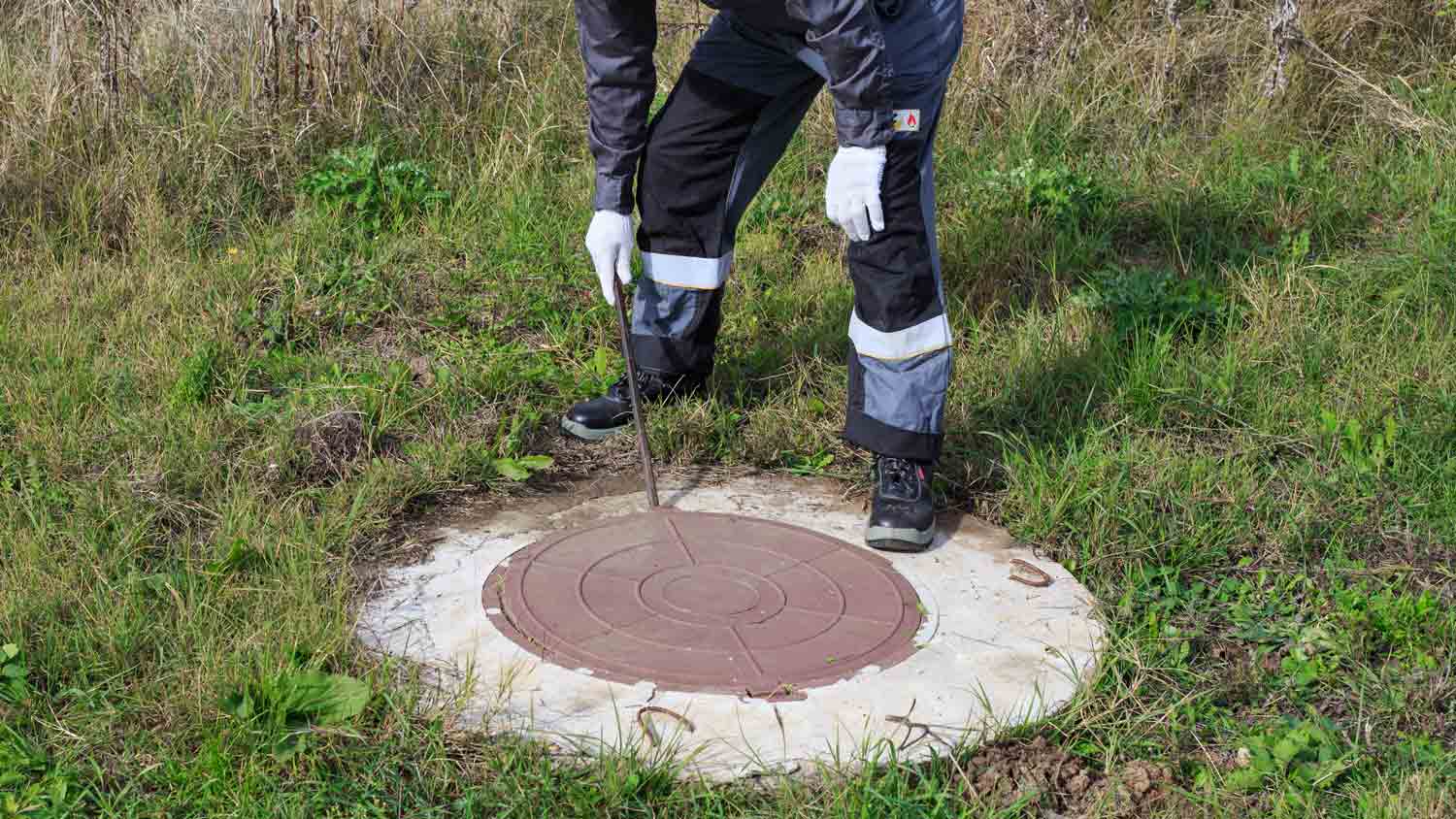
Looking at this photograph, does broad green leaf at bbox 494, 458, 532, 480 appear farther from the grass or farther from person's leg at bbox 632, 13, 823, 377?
person's leg at bbox 632, 13, 823, 377

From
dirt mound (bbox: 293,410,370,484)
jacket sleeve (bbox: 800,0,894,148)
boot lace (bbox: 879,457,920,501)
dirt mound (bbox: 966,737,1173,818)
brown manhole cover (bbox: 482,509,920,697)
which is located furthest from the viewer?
dirt mound (bbox: 293,410,370,484)

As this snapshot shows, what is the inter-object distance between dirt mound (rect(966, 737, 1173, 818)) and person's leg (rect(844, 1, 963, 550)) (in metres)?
0.78

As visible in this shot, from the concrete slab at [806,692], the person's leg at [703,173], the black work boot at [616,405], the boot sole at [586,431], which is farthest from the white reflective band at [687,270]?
the concrete slab at [806,692]

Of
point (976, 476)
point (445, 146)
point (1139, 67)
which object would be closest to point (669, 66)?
point (445, 146)

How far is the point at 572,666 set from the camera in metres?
2.73

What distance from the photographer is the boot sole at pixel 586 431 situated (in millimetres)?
3857

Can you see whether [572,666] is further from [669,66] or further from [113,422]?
[669,66]

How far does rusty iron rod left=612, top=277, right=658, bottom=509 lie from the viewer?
3.46 metres

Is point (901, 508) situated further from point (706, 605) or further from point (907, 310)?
point (706, 605)

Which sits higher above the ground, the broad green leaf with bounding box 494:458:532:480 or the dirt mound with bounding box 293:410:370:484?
the dirt mound with bounding box 293:410:370:484

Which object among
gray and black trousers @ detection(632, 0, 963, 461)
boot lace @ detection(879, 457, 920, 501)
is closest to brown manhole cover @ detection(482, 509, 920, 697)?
boot lace @ detection(879, 457, 920, 501)

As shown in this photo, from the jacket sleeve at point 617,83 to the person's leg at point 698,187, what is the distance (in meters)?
0.12

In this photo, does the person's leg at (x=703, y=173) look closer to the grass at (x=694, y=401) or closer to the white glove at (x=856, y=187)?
the grass at (x=694, y=401)

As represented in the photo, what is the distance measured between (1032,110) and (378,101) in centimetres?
231
